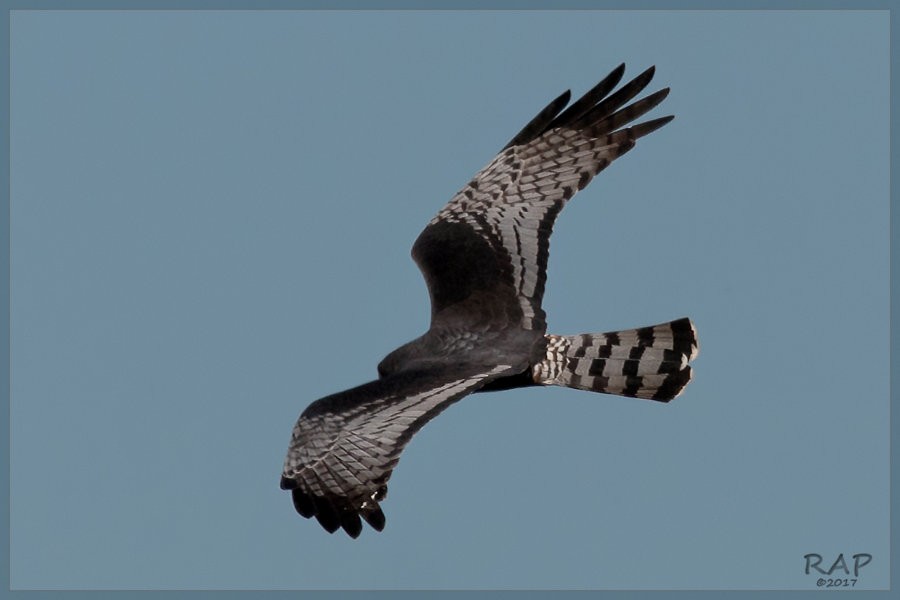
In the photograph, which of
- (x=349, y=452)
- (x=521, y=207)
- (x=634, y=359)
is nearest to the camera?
(x=349, y=452)

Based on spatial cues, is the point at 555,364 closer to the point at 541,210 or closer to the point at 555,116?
the point at 541,210

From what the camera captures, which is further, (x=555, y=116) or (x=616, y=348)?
(x=555, y=116)

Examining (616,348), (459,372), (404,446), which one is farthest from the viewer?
(616,348)

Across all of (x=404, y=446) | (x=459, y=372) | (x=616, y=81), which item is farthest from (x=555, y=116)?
(x=404, y=446)


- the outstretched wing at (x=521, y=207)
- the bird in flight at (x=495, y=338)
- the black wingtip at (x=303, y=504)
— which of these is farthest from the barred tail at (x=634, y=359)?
the black wingtip at (x=303, y=504)

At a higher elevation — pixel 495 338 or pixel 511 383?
pixel 495 338

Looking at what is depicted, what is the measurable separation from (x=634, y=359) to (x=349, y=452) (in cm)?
231

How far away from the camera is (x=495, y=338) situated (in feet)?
34.9

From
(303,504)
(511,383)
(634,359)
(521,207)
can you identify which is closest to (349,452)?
(303,504)

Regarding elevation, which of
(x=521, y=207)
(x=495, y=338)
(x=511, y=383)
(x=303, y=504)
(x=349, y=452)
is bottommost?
(x=303, y=504)

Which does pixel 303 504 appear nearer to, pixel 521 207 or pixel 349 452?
pixel 349 452

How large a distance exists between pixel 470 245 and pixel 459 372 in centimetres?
158

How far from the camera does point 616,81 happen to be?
11.4m

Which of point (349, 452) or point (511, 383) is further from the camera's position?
point (511, 383)
